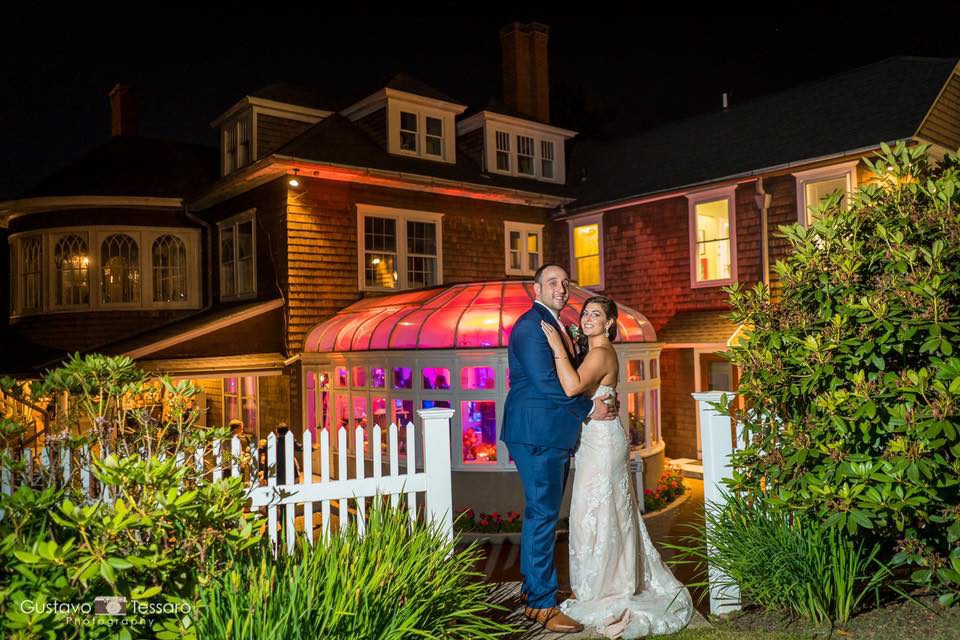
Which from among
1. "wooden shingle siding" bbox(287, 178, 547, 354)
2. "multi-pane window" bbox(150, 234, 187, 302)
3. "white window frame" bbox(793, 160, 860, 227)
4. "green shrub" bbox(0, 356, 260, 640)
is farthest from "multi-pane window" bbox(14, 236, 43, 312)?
"white window frame" bbox(793, 160, 860, 227)

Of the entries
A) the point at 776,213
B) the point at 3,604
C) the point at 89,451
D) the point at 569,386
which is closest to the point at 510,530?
the point at 569,386

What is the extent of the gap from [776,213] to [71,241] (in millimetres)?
14962

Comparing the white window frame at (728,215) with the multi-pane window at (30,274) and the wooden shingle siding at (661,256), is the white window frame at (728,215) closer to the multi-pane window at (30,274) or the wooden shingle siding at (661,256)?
the wooden shingle siding at (661,256)

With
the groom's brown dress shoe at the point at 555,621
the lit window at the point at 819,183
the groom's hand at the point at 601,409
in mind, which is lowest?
the groom's brown dress shoe at the point at 555,621

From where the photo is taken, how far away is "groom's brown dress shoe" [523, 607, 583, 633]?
4.44 m

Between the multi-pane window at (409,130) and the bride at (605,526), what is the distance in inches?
458

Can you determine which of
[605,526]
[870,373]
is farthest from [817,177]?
[605,526]

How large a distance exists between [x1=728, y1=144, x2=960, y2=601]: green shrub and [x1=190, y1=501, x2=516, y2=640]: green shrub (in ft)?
6.93

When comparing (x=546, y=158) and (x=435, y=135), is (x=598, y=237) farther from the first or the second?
(x=435, y=135)

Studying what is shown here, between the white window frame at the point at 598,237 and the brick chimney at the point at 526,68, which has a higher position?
the brick chimney at the point at 526,68

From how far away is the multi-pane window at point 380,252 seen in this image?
1457 centimetres

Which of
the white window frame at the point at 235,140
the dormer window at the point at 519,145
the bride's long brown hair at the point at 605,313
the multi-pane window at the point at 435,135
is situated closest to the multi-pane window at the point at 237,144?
the white window frame at the point at 235,140

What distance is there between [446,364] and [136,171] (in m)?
10.5

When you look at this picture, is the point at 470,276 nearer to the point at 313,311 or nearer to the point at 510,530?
the point at 313,311
